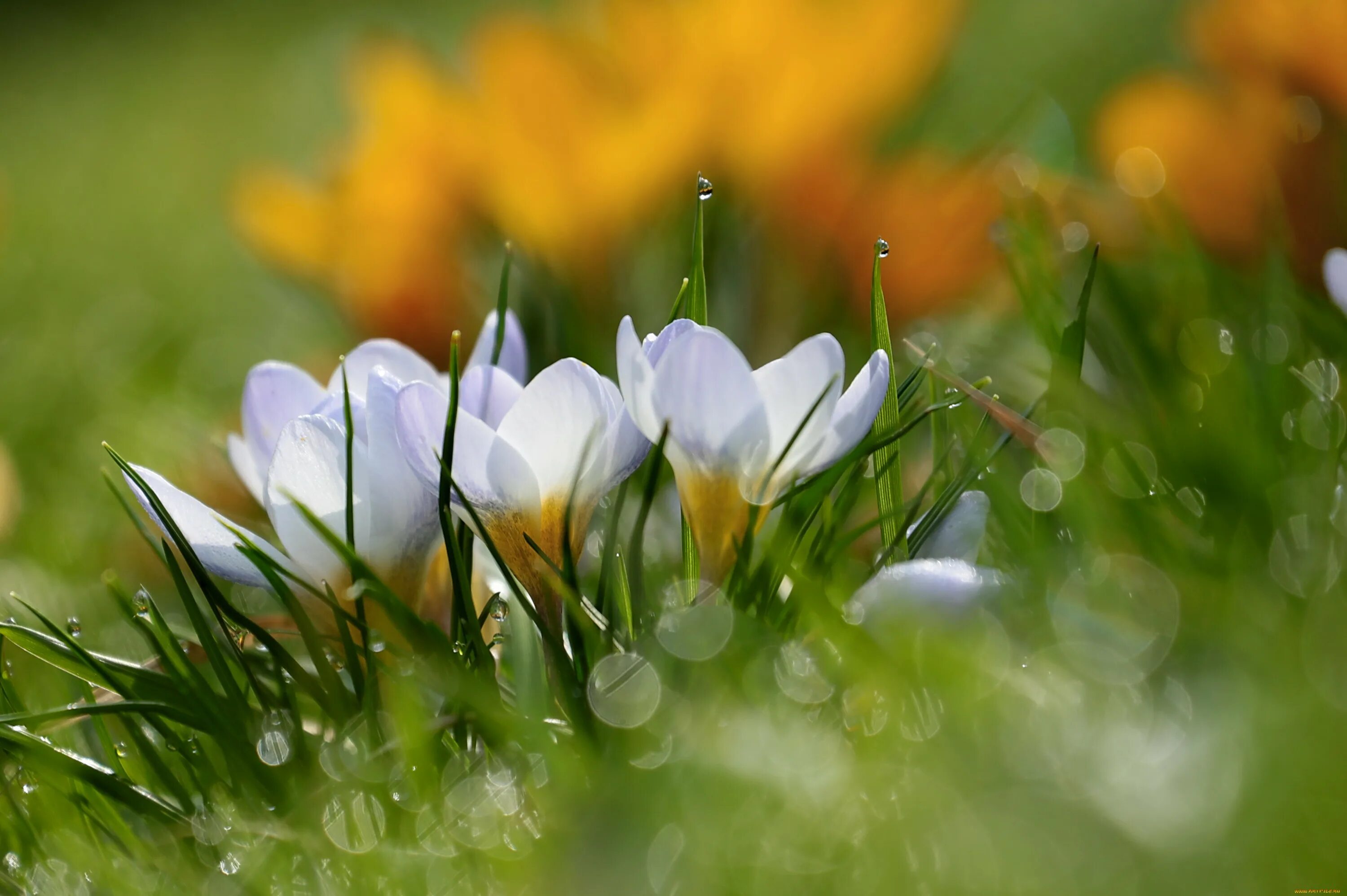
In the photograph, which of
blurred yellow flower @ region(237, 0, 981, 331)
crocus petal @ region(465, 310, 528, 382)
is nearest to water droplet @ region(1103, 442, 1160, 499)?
crocus petal @ region(465, 310, 528, 382)

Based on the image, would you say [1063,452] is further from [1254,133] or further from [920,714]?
[1254,133]

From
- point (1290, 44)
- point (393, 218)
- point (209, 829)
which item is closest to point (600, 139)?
point (393, 218)

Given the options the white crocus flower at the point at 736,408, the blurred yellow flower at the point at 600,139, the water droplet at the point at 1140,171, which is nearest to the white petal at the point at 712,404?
the white crocus flower at the point at 736,408

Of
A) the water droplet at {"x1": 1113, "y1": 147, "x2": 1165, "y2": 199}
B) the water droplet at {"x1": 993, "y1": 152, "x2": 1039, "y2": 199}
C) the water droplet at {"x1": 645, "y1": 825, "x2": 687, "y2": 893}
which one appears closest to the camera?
the water droplet at {"x1": 645, "y1": 825, "x2": 687, "y2": 893}

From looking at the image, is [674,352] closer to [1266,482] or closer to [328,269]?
[1266,482]

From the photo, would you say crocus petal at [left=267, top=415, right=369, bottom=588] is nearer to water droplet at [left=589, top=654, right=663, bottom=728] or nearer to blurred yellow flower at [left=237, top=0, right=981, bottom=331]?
water droplet at [left=589, top=654, right=663, bottom=728]

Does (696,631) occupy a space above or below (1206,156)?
below
